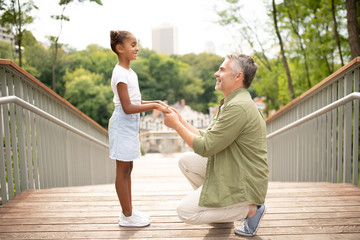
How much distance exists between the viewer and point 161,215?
7.04ft

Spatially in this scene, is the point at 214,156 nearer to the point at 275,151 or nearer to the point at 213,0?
the point at 275,151

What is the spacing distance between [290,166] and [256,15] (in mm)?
10482

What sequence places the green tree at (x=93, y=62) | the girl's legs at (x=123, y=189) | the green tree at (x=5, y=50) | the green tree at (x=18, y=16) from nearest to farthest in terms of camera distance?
the girl's legs at (x=123, y=189), the green tree at (x=18, y=16), the green tree at (x=5, y=50), the green tree at (x=93, y=62)

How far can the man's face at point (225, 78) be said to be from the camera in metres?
1.76

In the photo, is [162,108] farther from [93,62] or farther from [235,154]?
[93,62]

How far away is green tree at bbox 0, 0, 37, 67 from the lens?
14078 millimetres

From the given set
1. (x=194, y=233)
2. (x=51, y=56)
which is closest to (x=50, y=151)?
(x=194, y=233)

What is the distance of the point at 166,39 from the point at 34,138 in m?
92.6

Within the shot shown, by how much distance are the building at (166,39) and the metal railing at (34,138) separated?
89.4 m

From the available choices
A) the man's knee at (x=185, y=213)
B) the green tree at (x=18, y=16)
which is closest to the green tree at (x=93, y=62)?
the green tree at (x=18, y=16)

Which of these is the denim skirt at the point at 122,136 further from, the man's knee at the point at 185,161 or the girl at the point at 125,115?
the man's knee at the point at 185,161

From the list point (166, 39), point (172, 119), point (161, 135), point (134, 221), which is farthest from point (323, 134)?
point (166, 39)

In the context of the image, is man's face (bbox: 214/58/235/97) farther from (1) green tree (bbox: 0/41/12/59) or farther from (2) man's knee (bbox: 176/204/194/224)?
(1) green tree (bbox: 0/41/12/59)

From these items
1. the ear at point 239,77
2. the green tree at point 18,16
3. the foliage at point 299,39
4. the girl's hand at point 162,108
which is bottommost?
the girl's hand at point 162,108
